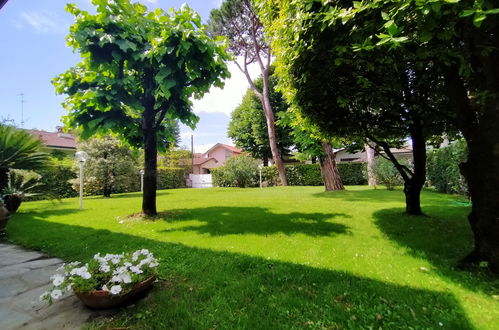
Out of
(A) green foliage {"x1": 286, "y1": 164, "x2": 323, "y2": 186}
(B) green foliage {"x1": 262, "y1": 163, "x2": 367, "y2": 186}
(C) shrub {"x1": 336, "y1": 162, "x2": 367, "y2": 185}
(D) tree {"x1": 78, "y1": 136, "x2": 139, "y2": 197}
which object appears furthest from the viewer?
(A) green foliage {"x1": 286, "y1": 164, "x2": 323, "y2": 186}

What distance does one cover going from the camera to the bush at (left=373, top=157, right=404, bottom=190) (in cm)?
1346

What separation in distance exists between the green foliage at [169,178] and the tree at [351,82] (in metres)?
20.5

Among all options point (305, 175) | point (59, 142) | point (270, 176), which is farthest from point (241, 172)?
point (59, 142)

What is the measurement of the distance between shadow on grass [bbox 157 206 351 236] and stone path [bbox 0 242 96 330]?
7.28 ft

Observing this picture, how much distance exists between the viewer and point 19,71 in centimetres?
869

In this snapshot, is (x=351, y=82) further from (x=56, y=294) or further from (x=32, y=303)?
(x=32, y=303)

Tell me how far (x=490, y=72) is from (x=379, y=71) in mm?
1672

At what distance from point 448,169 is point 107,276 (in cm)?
→ 1266

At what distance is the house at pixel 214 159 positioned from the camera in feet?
131

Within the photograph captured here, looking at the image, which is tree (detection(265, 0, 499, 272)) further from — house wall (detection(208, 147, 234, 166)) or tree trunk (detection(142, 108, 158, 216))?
house wall (detection(208, 147, 234, 166))

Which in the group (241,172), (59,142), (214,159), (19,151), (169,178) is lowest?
(169,178)

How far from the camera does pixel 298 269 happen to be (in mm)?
3008

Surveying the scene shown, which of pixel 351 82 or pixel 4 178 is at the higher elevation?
pixel 351 82

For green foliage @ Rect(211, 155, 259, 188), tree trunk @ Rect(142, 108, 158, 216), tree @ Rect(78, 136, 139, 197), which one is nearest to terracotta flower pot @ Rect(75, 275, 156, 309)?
tree trunk @ Rect(142, 108, 158, 216)
